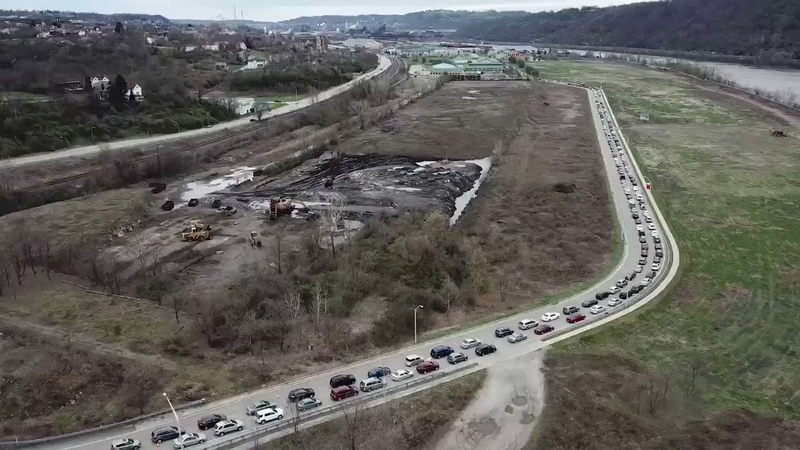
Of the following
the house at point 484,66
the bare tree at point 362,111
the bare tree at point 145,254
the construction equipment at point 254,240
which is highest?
the house at point 484,66

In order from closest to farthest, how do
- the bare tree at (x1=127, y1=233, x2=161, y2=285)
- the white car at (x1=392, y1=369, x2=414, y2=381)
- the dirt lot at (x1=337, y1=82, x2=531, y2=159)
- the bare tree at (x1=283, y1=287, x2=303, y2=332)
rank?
the white car at (x1=392, y1=369, x2=414, y2=381) → the bare tree at (x1=283, y1=287, x2=303, y2=332) → the bare tree at (x1=127, y1=233, x2=161, y2=285) → the dirt lot at (x1=337, y1=82, x2=531, y2=159)

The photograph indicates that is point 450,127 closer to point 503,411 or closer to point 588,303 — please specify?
point 588,303

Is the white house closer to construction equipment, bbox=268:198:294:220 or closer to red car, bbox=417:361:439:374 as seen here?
construction equipment, bbox=268:198:294:220

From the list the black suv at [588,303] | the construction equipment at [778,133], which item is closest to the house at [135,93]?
the black suv at [588,303]

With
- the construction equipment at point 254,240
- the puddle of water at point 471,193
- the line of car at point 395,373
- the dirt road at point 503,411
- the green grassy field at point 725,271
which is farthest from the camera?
the puddle of water at point 471,193

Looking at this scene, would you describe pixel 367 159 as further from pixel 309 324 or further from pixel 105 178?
pixel 309 324

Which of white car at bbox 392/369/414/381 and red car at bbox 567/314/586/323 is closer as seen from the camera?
white car at bbox 392/369/414/381

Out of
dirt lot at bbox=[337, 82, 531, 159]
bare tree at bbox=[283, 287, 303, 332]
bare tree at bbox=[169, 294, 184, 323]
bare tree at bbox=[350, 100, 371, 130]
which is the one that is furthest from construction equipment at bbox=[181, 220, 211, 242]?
bare tree at bbox=[350, 100, 371, 130]

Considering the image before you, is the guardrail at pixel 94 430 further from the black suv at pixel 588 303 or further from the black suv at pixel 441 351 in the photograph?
the black suv at pixel 588 303
